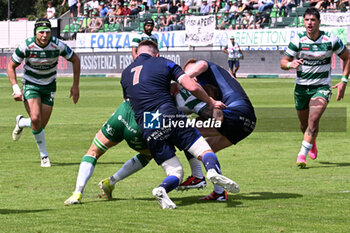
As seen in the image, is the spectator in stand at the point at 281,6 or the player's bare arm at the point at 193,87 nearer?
the player's bare arm at the point at 193,87

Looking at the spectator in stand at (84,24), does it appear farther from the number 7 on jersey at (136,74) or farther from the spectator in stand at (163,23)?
the number 7 on jersey at (136,74)

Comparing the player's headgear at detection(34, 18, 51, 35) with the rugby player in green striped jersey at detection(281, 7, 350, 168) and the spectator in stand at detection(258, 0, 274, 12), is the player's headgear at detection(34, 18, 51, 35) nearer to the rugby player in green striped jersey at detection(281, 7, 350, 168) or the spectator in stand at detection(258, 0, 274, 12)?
the rugby player in green striped jersey at detection(281, 7, 350, 168)

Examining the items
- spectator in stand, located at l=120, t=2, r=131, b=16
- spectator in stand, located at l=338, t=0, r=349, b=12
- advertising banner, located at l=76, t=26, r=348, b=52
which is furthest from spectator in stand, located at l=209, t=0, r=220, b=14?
spectator in stand, located at l=338, t=0, r=349, b=12

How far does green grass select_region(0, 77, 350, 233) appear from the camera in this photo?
661 cm

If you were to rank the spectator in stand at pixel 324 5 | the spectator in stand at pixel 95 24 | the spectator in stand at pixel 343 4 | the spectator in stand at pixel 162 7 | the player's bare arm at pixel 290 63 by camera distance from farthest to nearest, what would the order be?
the spectator in stand at pixel 95 24 < the spectator in stand at pixel 162 7 < the spectator in stand at pixel 324 5 < the spectator in stand at pixel 343 4 < the player's bare arm at pixel 290 63

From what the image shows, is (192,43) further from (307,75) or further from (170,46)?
(307,75)

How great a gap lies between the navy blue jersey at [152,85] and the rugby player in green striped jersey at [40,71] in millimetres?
3854

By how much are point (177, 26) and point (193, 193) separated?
35523mm

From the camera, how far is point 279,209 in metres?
7.29

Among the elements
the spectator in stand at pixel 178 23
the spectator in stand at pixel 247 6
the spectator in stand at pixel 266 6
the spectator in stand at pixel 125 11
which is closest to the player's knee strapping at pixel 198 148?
the spectator in stand at pixel 266 6

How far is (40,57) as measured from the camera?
11672 mm

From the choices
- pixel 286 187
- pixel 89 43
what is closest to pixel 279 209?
pixel 286 187

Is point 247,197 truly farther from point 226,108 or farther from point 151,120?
point 151,120

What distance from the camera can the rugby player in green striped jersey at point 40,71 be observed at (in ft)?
37.7
